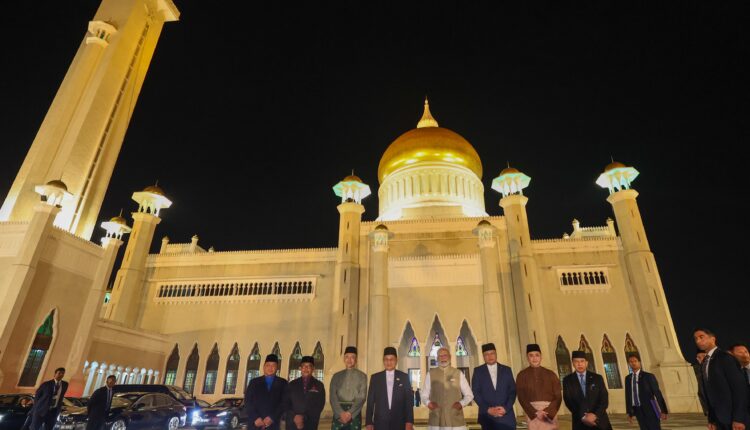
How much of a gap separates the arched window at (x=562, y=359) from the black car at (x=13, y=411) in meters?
18.6

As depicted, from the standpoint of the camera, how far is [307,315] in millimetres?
21719

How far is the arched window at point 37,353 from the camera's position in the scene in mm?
14648

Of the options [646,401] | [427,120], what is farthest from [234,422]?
[427,120]

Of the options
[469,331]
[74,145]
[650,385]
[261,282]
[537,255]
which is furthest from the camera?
[261,282]

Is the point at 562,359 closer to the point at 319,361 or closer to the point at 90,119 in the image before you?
the point at 319,361

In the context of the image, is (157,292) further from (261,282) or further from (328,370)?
(328,370)

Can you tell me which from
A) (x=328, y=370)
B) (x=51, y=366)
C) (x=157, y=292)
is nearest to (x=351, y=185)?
(x=328, y=370)

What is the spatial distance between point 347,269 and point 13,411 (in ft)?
43.7

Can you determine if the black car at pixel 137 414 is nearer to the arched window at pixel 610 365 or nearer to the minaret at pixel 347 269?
the minaret at pixel 347 269

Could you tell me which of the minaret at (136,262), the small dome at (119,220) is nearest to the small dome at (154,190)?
the minaret at (136,262)

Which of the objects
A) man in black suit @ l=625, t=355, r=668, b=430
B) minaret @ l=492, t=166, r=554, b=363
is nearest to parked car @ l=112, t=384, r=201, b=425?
man in black suit @ l=625, t=355, r=668, b=430

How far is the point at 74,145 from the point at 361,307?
14.5 m

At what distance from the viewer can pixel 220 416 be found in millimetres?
12156

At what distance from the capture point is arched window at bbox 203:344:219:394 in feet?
68.7
